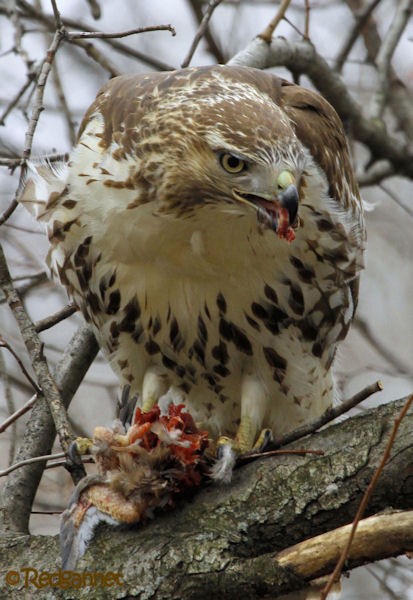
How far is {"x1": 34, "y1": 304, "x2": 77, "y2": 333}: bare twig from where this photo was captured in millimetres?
3637

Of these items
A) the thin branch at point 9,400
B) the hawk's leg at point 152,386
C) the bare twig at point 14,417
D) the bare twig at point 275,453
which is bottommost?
the thin branch at point 9,400

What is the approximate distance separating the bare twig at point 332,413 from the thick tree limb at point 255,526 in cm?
5

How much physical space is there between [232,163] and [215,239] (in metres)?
0.41

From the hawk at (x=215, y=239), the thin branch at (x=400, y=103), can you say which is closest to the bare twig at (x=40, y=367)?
the hawk at (x=215, y=239)

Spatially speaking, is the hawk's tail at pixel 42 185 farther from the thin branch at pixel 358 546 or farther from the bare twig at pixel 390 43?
the bare twig at pixel 390 43

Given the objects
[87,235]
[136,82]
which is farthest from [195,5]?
[87,235]

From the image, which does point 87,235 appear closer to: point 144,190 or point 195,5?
point 144,190

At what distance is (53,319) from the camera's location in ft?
12.5

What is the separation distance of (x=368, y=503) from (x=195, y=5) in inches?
154

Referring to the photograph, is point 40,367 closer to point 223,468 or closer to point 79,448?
point 79,448

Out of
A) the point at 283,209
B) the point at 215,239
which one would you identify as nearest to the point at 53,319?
the point at 215,239

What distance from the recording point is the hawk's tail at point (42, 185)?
150 inches

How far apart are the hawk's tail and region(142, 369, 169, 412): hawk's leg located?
0.87 meters

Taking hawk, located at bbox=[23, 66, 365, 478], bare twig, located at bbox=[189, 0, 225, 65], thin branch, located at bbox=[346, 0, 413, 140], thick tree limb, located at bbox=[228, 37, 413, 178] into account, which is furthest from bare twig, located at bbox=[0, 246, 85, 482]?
thin branch, located at bbox=[346, 0, 413, 140]
